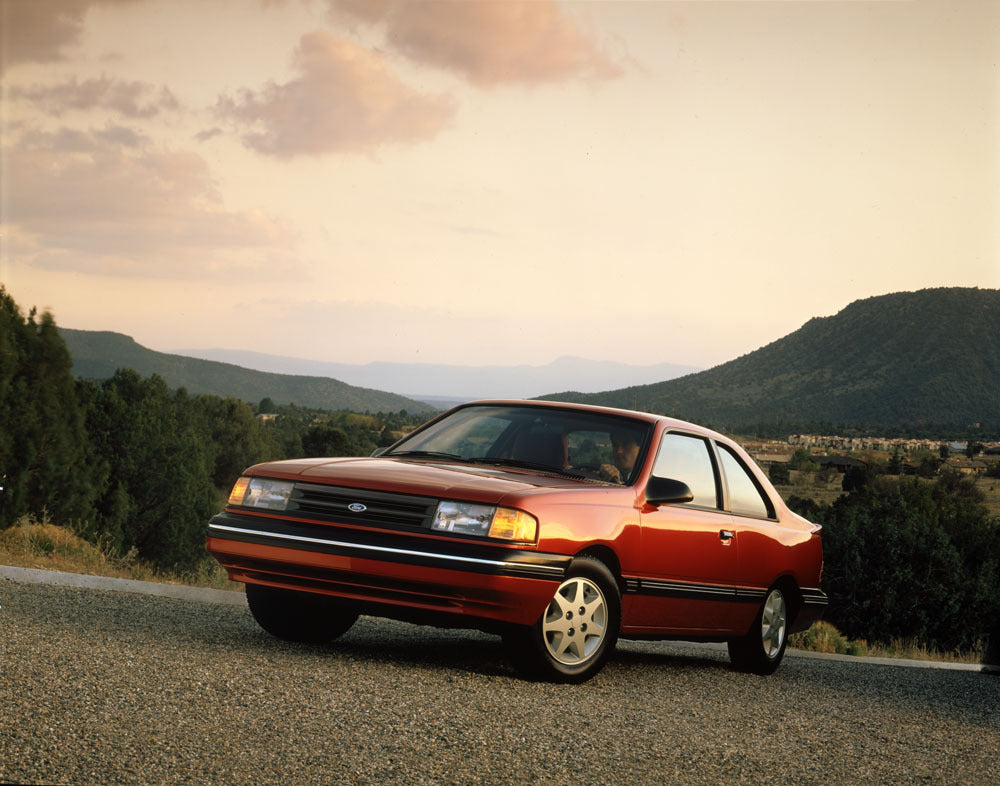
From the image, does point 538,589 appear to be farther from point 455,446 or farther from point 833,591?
point 833,591

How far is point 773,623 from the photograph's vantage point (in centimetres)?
848

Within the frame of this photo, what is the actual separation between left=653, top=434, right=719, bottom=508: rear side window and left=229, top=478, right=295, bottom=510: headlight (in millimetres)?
2316

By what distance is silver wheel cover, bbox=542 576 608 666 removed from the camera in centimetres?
611

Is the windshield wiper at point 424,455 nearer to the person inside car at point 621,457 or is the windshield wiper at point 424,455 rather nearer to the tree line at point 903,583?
the person inside car at point 621,457

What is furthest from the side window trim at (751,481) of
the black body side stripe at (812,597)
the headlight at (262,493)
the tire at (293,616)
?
the headlight at (262,493)

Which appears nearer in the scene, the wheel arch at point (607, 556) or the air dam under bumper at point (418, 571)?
the air dam under bumper at point (418, 571)

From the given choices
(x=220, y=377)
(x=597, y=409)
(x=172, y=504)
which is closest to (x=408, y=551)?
(x=597, y=409)

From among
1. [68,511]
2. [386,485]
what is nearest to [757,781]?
[386,485]

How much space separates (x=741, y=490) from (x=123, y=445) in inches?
2178

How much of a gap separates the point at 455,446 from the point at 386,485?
1385 mm

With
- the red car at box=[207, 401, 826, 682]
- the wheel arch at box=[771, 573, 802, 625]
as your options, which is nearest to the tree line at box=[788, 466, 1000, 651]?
the wheel arch at box=[771, 573, 802, 625]

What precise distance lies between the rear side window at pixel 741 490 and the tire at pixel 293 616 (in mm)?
2797

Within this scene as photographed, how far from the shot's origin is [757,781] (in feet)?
15.3

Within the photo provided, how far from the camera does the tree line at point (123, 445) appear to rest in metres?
39.7
